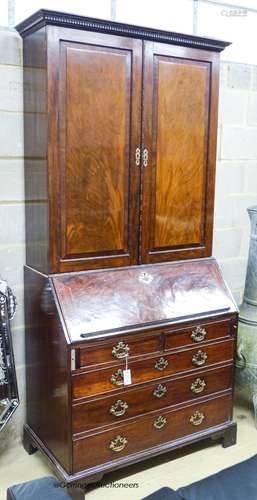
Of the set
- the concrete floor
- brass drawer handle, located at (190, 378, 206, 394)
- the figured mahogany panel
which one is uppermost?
the figured mahogany panel

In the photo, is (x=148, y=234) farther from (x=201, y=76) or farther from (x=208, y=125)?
(x=201, y=76)

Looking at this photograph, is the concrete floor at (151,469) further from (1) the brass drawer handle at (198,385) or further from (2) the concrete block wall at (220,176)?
(1) the brass drawer handle at (198,385)

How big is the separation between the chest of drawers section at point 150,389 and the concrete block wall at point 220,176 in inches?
22.4

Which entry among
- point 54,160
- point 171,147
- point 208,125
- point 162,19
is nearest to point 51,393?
point 54,160

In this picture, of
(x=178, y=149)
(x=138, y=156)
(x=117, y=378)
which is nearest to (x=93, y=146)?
(x=138, y=156)

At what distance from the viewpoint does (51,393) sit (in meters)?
2.34

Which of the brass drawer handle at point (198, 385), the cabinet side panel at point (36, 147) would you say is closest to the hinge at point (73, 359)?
the cabinet side panel at point (36, 147)

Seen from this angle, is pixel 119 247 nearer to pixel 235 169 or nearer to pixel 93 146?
pixel 93 146

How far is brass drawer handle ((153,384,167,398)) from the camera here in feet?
7.86

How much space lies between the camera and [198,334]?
98.7 inches

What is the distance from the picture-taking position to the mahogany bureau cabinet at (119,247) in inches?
85.9

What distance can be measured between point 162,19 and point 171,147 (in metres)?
0.89

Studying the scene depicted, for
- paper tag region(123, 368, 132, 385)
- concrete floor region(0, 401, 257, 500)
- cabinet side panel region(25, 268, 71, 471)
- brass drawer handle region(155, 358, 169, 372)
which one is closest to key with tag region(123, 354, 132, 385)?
paper tag region(123, 368, 132, 385)

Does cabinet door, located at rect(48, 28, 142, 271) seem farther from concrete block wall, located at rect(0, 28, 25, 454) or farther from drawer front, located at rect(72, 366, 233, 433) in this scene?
drawer front, located at rect(72, 366, 233, 433)
